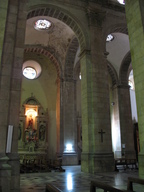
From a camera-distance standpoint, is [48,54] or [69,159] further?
[48,54]

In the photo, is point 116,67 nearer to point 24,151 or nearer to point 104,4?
point 104,4

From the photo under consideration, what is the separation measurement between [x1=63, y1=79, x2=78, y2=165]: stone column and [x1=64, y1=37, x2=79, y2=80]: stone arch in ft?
1.84

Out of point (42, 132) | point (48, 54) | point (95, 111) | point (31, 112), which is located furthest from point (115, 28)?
point (42, 132)

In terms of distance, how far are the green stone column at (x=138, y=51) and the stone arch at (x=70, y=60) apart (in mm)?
9075

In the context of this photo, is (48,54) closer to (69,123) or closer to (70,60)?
(70,60)

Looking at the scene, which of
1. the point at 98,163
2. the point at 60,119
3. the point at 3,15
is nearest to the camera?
Answer: the point at 3,15

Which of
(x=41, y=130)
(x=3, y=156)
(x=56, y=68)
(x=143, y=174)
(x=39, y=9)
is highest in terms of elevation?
(x=39, y=9)

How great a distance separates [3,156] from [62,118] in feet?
35.1

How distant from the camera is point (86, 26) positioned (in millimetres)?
12703

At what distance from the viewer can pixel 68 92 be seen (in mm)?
17766

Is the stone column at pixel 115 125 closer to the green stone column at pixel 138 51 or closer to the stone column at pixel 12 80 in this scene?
the green stone column at pixel 138 51

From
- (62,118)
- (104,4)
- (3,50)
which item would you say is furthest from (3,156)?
(104,4)

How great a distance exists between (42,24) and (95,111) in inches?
352

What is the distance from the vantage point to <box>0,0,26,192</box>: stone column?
6.51 metres
